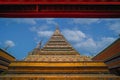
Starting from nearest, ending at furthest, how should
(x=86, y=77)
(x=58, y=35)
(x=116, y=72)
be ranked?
(x=86, y=77) → (x=116, y=72) → (x=58, y=35)

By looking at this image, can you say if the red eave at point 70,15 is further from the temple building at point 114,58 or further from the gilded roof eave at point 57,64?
the gilded roof eave at point 57,64

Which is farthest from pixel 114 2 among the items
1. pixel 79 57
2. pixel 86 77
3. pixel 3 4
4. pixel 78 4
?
pixel 79 57

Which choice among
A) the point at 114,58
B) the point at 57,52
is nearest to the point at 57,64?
the point at 114,58

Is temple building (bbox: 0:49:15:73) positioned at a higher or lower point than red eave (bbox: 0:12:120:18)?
higher

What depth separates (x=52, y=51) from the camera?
2884cm

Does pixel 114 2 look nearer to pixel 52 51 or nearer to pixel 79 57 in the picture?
pixel 79 57

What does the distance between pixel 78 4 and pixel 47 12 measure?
3.53 feet

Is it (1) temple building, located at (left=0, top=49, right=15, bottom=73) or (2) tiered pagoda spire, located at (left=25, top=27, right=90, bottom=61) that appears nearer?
(1) temple building, located at (left=0, top=49, right=15, bottom=73)

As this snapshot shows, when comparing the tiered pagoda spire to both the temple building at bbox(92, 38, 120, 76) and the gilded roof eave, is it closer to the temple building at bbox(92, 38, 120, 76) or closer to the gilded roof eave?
the gilded roof eave

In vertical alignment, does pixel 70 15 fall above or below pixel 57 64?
below

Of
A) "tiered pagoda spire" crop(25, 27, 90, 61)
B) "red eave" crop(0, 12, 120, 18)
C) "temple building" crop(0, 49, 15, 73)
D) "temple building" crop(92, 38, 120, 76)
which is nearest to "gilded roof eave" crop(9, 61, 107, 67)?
"temple building" crop(92, 38, 120, 76)

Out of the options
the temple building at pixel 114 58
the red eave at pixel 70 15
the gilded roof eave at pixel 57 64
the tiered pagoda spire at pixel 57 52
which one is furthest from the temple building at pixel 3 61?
the red eave at pixel 70 15

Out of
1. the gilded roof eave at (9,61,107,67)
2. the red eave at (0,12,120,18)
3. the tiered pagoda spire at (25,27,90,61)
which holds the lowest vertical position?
the red eave at (0,12,120,18)

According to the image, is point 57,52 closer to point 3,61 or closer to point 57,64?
point 57,64
